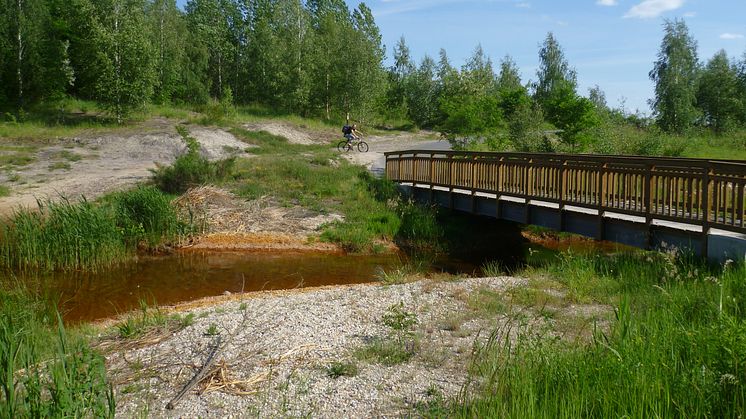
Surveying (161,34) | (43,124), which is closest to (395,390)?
(43,124)

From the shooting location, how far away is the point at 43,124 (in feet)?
111

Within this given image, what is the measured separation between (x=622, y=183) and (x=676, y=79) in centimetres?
4730

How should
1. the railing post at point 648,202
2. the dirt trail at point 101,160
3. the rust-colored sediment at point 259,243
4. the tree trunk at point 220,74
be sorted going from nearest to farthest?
1. the railing post at point 648,202
2. the rust-colored sediment at point 259,243
3. the dirt trail at point 101,160
4. the tree trunk at point 220,74

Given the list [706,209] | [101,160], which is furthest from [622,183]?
[101,160]

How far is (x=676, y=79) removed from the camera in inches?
2061

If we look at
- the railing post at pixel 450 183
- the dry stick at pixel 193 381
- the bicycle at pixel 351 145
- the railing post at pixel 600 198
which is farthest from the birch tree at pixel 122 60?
the dry stick at pixel 193 381

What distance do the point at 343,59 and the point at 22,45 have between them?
23.3 meters

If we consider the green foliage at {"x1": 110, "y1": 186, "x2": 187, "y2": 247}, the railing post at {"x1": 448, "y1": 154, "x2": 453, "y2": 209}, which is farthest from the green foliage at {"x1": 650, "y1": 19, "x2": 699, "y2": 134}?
the green foliage at {"x1": 110, "y1": 186, "x2": 187, "y2": 247}

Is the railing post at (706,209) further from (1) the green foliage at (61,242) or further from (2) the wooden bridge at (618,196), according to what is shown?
(1) the green foliage at (61,242)

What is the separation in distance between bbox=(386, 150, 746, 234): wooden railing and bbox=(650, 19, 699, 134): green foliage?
3835 centimetres

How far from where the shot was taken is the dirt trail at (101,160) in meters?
20.4

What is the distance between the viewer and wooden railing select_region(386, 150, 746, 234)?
1027 cm

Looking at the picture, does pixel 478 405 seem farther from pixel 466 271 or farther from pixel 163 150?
pixel 163 150

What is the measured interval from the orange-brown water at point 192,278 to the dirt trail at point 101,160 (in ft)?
17.2
